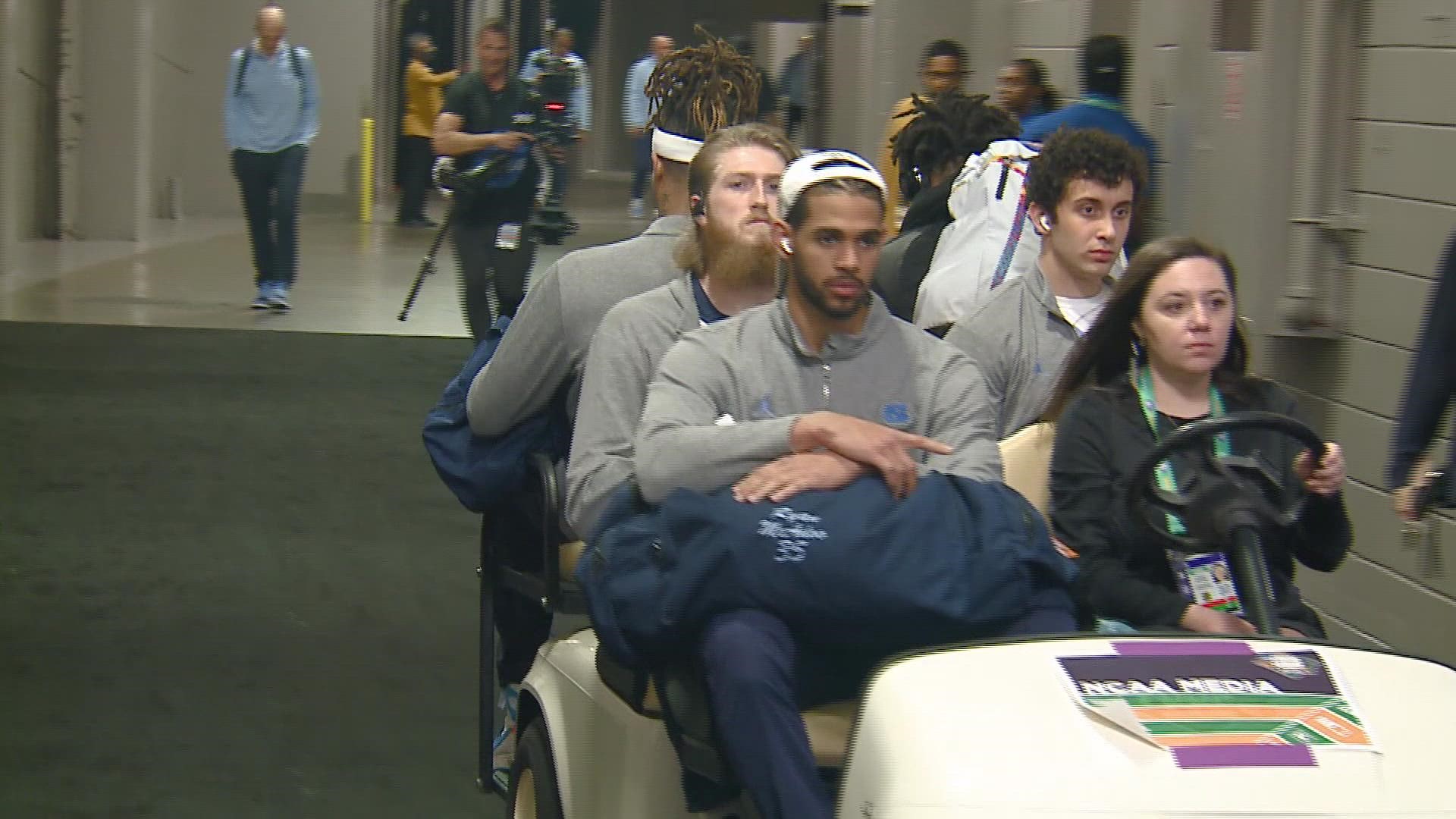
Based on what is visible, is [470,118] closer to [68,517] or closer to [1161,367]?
[68,517]

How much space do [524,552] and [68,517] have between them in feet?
12.9

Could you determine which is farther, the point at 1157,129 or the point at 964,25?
the point at 964,25

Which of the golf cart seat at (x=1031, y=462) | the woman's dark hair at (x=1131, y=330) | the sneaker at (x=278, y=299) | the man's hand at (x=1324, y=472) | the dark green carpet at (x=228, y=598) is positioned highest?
the woman's dark hair at (x=1131, y=330)

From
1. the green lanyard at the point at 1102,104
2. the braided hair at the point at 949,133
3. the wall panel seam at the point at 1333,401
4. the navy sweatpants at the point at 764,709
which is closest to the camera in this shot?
the navy sweatpants at the point at 764,709

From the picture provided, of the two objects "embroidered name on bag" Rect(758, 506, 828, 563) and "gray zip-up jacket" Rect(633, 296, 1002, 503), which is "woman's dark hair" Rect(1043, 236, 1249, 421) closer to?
"gray zip-up jacket" Rect(633, 296, 1002, 503)

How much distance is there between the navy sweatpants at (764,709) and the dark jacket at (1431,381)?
6.51 feet

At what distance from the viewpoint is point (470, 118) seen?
11883mm

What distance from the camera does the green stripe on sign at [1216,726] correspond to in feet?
9.52

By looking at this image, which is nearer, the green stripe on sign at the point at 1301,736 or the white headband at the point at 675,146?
the green stripe on sign at the point at 1301,736

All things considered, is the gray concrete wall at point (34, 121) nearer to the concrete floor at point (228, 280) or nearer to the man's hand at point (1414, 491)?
the concrete floor at point (228, 280)

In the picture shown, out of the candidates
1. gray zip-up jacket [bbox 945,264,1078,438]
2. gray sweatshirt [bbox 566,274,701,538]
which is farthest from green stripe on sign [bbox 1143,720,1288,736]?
gray zip-up jacket [bbox 945,264,1078,438]

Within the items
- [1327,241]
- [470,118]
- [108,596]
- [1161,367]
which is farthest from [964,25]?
[1161,367]

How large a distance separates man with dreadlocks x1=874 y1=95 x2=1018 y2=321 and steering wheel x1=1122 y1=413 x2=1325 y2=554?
2.73 metres

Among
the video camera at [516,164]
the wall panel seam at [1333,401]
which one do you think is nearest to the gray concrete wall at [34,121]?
the video camera at [516,164]
